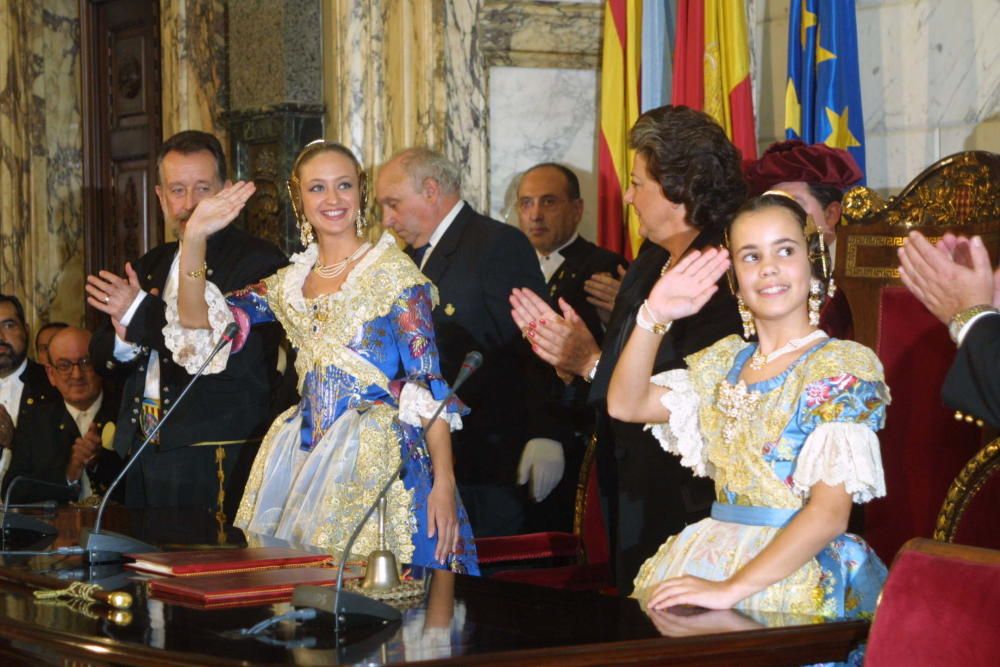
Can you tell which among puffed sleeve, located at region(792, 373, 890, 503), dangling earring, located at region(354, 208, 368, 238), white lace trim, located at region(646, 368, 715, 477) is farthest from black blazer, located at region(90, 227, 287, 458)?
puffed sleeve, located at region(792, 373, 890, 503)

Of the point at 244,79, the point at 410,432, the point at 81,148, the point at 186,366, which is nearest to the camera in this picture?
the point at 410,432

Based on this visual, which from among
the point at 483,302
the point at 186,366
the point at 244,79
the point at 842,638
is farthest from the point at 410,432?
the point at 244,79

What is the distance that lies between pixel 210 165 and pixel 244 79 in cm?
176

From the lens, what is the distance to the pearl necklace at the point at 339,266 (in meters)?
3.87

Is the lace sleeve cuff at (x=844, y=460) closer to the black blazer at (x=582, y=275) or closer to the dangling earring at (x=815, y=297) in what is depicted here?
the dangling earring at (x=815, y=297)

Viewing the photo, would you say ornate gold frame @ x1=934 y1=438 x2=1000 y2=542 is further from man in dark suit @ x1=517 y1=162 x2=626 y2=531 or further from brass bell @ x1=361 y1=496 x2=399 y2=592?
man in dark suit @ x1=517 y1=162 x2=626 y2=531

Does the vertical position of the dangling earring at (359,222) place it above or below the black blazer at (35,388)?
above

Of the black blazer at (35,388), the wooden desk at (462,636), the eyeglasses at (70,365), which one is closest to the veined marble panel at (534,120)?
the eyeglasses at (70,365)

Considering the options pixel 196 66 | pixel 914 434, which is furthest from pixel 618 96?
pixel 914 434

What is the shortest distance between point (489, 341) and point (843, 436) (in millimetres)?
2163

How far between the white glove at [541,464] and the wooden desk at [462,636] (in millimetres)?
1953

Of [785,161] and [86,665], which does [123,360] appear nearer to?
[785,161]

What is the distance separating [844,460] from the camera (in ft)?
8.37

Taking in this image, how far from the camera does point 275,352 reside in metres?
4.58
